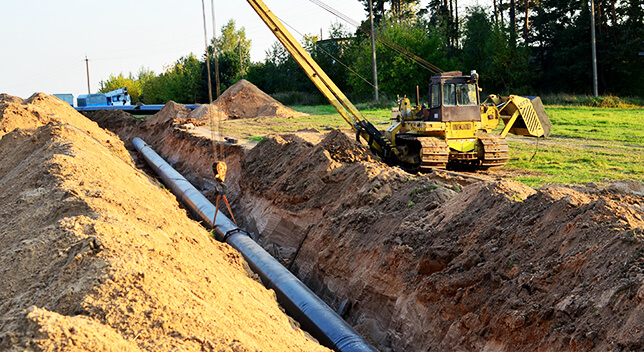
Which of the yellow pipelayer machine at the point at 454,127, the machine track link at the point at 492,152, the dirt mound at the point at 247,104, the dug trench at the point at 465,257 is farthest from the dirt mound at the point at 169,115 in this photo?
the dug trench at the point at 465,257

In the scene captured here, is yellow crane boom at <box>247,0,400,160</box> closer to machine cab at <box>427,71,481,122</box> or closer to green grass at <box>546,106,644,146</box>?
machine cab at <box>427,71,481,122</box>

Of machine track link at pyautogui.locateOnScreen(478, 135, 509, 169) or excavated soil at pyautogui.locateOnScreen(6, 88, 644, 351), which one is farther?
machine track link at pyautogui.locateOnScreen(478, 135, 509, 169)

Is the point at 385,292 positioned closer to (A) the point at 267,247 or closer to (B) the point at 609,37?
(A) the point at 267,247

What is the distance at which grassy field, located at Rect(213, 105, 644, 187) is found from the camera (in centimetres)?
1580

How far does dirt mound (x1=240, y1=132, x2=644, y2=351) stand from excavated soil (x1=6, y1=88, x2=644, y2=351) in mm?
23

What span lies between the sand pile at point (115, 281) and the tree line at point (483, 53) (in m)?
21.4

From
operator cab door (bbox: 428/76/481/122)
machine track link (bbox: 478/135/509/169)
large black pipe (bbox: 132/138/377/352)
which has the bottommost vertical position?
large black pipe (bbox: 132/138/377/352)

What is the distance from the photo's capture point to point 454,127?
1736 centimetres

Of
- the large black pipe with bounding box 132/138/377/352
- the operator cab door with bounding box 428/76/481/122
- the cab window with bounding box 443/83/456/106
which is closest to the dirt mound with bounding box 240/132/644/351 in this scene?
the large black pipe with bounding box 132/138/377/352

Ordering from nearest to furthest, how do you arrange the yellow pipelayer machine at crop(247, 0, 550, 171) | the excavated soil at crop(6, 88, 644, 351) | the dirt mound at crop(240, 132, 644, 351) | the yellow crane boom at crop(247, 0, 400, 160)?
the excavated soil at crop(6, 88, 644, 351) < the dirt mound at crop(240, 132, 644, 351) < the yellow pipelayer machine at crop(247, 0, 550, 171) < the yellow crane boom at crop(247, 0, 400, 160)

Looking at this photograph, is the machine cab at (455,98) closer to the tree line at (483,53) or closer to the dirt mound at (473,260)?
the dirt mound at (473,260)

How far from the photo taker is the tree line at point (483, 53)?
4053cm

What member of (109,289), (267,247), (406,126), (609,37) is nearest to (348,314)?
(267,247)

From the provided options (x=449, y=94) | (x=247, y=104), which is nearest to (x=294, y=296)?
(x=449, y=94)
